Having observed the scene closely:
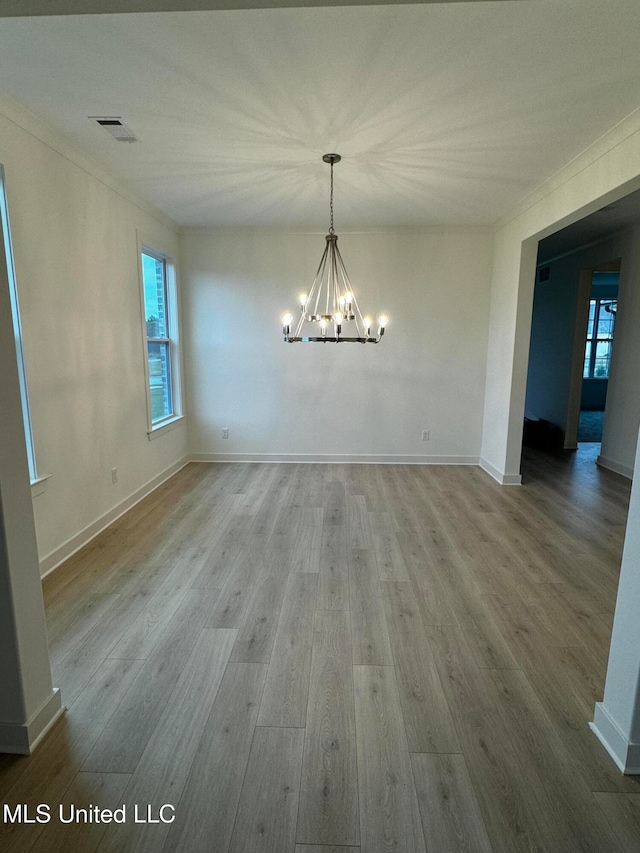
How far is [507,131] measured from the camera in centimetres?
262

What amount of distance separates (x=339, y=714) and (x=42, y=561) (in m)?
2.10

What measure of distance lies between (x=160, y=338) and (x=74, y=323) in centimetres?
170

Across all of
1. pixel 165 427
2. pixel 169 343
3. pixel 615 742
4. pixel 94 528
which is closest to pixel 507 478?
pixel 615 742

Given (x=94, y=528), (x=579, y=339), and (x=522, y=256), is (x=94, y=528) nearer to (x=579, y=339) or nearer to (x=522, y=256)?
(x=522, y=256)

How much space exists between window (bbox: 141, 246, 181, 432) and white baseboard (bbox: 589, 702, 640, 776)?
391cm

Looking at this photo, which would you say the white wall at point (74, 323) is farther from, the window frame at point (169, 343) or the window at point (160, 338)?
the window at point (160, 338)

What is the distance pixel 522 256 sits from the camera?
4098 millimetres

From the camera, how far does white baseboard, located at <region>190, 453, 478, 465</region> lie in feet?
17.2

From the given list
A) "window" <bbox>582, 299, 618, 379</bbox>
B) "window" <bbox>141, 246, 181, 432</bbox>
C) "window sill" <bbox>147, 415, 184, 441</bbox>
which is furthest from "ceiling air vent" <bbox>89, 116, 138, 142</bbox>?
"window" <bbox>582, 299, 618, 379</bbox>

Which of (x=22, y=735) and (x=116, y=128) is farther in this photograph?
(x=116, y=128)

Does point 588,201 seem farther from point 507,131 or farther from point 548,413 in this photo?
point 548,413

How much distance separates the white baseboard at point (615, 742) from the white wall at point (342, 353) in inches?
148

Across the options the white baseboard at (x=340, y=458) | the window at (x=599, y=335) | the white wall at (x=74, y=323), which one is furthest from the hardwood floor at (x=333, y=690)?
the window at (x=599, y=335)

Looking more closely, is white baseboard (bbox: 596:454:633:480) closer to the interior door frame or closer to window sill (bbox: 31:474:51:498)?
the interior door frame
